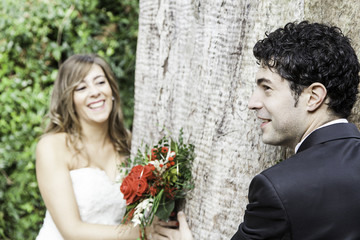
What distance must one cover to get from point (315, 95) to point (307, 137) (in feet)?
0.66

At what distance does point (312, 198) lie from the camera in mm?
1875

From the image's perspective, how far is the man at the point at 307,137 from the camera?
188 cm

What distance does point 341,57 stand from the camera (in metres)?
2.10

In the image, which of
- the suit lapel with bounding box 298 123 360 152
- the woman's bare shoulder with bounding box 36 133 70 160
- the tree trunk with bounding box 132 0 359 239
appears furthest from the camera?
the woman's bare shoulder with bounding box 36 133 70 160

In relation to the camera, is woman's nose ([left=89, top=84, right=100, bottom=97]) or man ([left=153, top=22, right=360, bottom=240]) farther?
woman's nose ([left=89, top=84, right=100, bottom=97])

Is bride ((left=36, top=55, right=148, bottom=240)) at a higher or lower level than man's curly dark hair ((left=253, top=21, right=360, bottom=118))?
lower

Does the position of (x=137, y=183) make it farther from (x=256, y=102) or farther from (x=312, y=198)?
(x=312, y=198)

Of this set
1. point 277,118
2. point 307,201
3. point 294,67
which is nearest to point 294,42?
point 294,67

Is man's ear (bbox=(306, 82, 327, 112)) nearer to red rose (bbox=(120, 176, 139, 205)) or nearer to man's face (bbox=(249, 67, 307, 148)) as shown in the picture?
man's face (bbox=(249, 67, 307, 148))

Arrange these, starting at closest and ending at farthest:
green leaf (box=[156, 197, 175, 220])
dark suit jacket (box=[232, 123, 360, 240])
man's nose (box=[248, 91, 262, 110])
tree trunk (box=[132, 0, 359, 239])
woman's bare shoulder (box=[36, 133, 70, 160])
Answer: dark suit jacket (box=[232, 123, 360, 240]) → man's nose (box=[248, 91, 262, 110]) → tree trunk (box=[132, 0, 359, 239]) → green leaf (box=[156, 197, 175, 220]) → woman's bare shoulder (box=[36, 133, 70, 160])

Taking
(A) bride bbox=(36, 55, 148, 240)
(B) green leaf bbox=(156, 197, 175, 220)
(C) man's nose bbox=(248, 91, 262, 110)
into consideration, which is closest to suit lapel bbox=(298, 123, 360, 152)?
(C) man's nose bbox=(248, 91, 262, 110)

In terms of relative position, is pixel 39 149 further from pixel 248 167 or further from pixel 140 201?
pixel 248 167

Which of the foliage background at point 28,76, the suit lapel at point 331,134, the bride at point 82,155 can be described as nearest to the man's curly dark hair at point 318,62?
the suit lapel at point 331,134

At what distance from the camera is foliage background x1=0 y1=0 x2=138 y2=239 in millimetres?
5445
